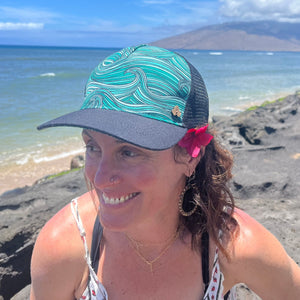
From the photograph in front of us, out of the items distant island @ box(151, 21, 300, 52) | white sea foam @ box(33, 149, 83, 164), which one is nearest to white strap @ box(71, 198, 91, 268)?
white sea foam @ box(33, 149, 83, 164)

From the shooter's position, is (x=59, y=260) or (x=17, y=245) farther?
(x=17, y=245)

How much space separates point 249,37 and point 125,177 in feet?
545

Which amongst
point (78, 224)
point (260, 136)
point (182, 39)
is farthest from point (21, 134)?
point (182, 39)

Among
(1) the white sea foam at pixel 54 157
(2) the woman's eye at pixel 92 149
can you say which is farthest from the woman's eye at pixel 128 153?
(1) the white sea foam at pixel 54 157

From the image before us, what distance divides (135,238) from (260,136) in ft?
15.5

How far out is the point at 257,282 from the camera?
65.9 inches

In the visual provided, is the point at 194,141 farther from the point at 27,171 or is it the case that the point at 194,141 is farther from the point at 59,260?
the point at 27,171

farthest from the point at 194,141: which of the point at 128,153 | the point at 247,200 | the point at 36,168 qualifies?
the point at 36,168

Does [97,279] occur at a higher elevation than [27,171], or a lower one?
higher

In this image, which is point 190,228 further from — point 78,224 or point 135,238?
point 78,224

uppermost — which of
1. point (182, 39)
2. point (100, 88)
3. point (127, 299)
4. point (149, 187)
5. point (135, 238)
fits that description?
point (100, 88)

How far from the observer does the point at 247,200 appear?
3238 mm

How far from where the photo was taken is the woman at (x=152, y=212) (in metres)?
1.31

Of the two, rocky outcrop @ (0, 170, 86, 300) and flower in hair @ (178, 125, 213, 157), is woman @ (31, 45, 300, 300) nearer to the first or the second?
flower in hair @ (178, 125, 213, 157)
